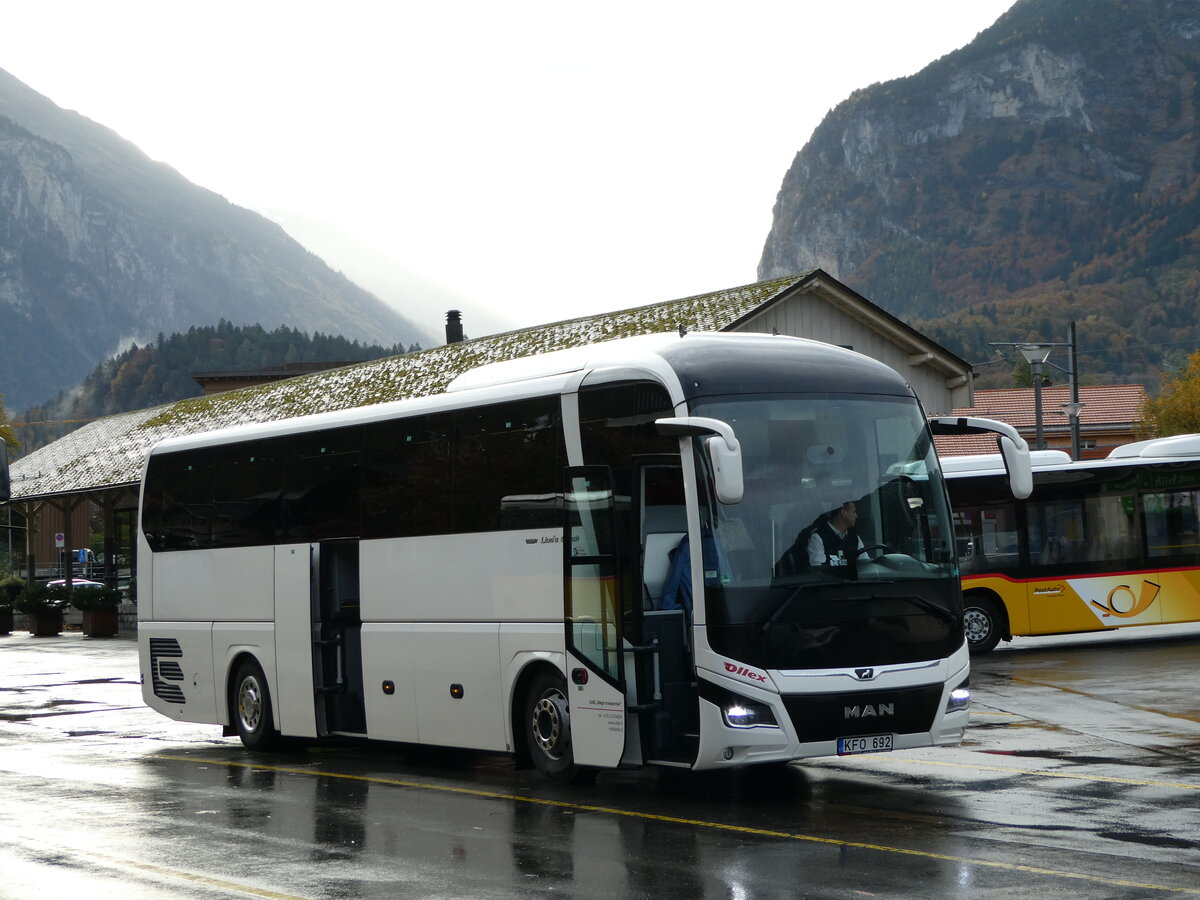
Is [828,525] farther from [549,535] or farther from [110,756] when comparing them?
[110,756]

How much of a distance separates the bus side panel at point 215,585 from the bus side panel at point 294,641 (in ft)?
0.71

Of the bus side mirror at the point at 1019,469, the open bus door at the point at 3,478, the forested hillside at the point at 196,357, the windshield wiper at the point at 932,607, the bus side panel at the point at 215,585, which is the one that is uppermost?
the forested hillside at the point at 196,357

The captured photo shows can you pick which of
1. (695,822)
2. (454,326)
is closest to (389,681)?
(695,822)

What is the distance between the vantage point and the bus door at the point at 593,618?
11094 mm

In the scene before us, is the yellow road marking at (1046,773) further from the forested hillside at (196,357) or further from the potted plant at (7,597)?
the forested hillside at (196,357)

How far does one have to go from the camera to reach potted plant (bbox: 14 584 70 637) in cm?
4925

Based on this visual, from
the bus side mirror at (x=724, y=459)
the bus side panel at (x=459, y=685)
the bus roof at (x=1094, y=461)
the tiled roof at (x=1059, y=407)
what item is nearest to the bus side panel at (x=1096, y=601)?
the bus roof at (x=1094, y=461)

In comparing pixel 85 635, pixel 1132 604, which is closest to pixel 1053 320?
pixel 85 635

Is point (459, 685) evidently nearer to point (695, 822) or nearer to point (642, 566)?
point (642, 566)

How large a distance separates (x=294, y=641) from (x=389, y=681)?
1704 mm

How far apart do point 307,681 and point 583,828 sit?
5.59 m

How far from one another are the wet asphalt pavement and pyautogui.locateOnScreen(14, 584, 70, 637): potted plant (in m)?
34.0

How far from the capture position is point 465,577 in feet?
42.8

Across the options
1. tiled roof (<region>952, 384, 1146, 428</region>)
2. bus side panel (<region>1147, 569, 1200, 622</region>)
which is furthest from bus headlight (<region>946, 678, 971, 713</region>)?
tiled roof (<region>952, 384, 1146, 428</region>)
